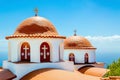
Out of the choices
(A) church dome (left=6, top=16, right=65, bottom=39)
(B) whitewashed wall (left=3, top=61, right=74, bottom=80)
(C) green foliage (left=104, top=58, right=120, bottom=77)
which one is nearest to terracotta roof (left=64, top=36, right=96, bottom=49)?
(A) church dome (left=6, top=16, right=65, bottom=39)

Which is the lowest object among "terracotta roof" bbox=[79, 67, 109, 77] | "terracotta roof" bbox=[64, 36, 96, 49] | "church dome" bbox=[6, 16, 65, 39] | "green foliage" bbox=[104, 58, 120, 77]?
"terracotta roof" bbox=[79, 67, 109, 77]

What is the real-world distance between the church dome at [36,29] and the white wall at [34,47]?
11.2 inches

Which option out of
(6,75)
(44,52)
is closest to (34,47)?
(44,52)

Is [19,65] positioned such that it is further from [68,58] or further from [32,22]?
[68,58]

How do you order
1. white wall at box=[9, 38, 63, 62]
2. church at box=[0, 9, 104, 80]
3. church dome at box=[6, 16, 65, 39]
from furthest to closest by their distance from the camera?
church dome at box=[6, 16, 65, 39], white wall at box=[9, 38, 63, 62], church at box=[0, 9, 104, 80]

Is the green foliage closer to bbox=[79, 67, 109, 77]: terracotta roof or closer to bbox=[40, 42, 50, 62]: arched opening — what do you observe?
bbox=[40, 42, 50, 62]: arched opening

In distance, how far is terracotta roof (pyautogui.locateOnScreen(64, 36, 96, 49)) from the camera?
29445 millimetres

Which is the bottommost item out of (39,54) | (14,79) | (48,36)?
(14,79)

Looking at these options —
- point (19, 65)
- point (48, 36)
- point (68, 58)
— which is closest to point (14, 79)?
point (19, 65)

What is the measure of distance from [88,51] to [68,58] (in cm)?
214

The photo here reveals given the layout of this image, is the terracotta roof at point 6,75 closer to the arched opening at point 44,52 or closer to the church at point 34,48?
the church at point 34,48

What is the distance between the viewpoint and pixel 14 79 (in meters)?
18.9

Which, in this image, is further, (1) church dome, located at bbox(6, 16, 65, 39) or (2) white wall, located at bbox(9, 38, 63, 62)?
(1) church dome, located at bbox(6, 16, 65, 39)

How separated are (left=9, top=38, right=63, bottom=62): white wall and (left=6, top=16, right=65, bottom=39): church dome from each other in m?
0.29
